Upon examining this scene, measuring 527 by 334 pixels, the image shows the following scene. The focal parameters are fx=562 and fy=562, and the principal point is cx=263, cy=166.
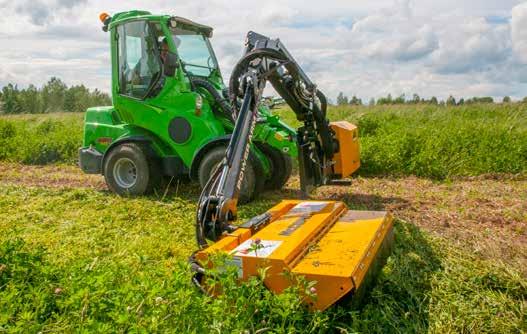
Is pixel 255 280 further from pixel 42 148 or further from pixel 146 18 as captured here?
pixel 42 148

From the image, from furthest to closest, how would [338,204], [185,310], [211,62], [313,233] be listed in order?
[211,62] < [338,204] < [313,233] < [185,310]

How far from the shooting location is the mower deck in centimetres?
302

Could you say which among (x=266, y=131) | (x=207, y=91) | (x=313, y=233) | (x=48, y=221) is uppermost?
(x=207, y=91)

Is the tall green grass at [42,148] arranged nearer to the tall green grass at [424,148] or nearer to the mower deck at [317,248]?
the tall green grass at [424,148]

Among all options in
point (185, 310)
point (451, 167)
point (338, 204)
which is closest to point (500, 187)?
point (451, 167)

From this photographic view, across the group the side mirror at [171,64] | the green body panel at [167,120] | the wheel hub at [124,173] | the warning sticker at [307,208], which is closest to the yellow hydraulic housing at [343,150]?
the green body panel at [167,120]

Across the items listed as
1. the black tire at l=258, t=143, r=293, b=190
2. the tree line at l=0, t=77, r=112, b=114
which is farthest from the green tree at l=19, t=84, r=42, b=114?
the black tire at l=258, t=143, r=293, b=190

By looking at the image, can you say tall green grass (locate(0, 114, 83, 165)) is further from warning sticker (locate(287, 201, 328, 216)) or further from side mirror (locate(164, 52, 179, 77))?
warning sticker (locate(287, 201, 328, 216))

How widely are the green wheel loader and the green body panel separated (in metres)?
0.01

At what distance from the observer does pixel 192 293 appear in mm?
3033

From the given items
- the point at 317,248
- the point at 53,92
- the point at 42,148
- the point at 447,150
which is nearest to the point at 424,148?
the point at 447,150

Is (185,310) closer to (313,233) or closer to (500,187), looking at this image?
(313,233)

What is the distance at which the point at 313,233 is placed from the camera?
12.2ft

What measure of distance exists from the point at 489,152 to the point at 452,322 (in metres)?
6.11
